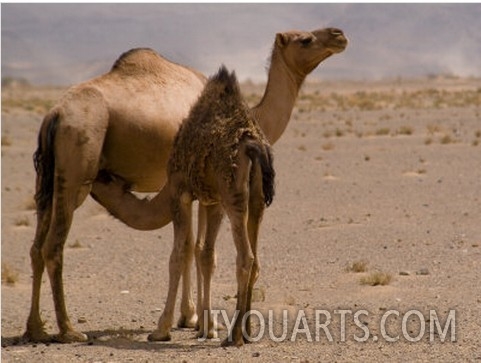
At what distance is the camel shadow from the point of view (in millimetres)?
9434

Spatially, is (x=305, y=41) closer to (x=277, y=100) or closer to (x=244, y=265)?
(x=277, y=100)

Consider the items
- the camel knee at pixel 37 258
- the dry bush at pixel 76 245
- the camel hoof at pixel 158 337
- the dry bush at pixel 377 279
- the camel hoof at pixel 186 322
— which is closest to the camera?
the camel hoof at pixel 158 337

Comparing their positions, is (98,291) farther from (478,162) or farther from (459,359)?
(478,162)

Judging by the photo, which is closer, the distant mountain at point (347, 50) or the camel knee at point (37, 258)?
the camel knee at point (37, 258)

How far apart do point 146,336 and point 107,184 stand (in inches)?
58.3

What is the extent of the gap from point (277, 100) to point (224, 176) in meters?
2.19

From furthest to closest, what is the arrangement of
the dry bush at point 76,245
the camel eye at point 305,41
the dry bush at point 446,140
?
the dry bush at point 446,140 < the dry bush at point 76,245 < the camel eye at point 305,41

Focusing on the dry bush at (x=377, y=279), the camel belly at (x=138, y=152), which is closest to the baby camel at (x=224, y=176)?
the camel belly at (x=138, y=152)

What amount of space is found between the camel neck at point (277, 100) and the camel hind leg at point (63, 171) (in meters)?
1.81

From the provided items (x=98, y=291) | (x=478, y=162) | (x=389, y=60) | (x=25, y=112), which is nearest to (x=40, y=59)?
(x=389, y=60)

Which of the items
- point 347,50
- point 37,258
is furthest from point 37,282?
point 347,50

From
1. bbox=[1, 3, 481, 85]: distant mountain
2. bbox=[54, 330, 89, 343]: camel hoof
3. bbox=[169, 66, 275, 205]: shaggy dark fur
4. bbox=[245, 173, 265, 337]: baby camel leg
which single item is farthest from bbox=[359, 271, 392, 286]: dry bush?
bbox=[1, 3, 481, 85]: distant mountain

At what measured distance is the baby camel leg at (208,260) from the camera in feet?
32.4

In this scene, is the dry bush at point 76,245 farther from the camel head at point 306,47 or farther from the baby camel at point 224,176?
the baby camel at point 224,176
